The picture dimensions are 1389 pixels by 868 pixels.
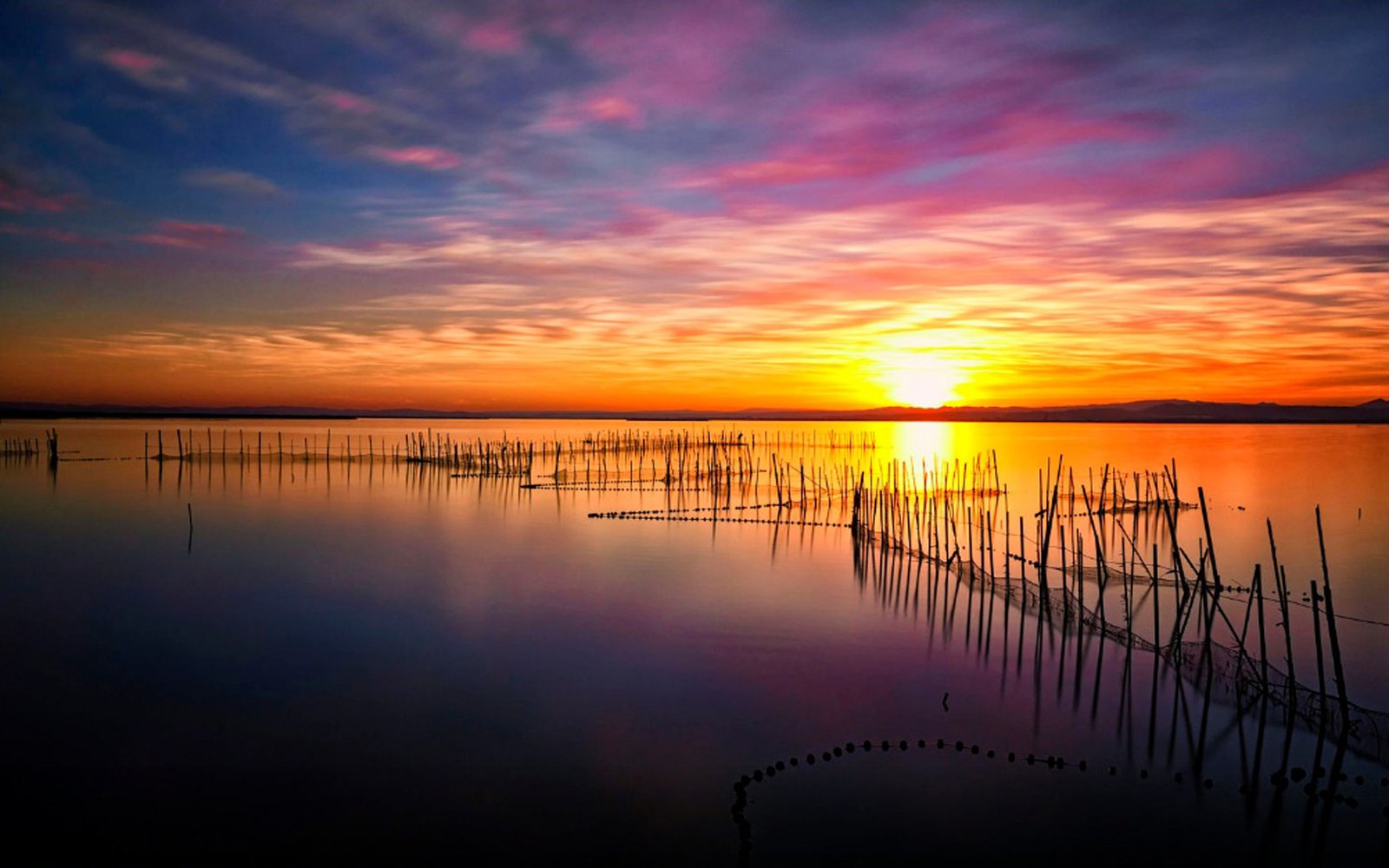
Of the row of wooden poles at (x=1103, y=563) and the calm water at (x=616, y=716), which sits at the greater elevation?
the row of wooden poles at (x=1103, y=563)

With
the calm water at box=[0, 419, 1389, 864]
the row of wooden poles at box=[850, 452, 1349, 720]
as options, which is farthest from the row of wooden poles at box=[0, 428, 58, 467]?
the row of wooden poles at box=[850, 452, 1349, 720]

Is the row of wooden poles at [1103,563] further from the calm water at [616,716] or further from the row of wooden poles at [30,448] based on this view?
the row of wooden poles at [30,448]

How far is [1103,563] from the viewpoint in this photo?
31.5 feet

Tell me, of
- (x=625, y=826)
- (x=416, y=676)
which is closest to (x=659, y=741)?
(x=625, y=826)

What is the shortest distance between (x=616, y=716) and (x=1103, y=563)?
5566 mm

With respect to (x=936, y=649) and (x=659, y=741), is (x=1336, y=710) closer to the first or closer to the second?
(x=936, y=649)

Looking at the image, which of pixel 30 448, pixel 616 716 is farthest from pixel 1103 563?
Answer: pixel 30 448

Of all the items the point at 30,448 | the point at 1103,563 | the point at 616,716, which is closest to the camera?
the point at 616,716

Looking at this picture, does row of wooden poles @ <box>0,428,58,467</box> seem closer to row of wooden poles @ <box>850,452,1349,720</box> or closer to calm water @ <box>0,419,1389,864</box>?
calm water @ <box>0,419,1389,864</box>

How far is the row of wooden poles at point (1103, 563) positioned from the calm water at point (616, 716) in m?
0.45

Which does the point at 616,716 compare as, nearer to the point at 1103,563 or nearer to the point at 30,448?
the point at 1103,563

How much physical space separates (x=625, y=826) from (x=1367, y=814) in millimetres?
4529

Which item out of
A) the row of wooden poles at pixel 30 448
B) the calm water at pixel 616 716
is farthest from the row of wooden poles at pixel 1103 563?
the row of wooden poles at pixel 30 448

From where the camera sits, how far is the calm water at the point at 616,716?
17.4 feet
